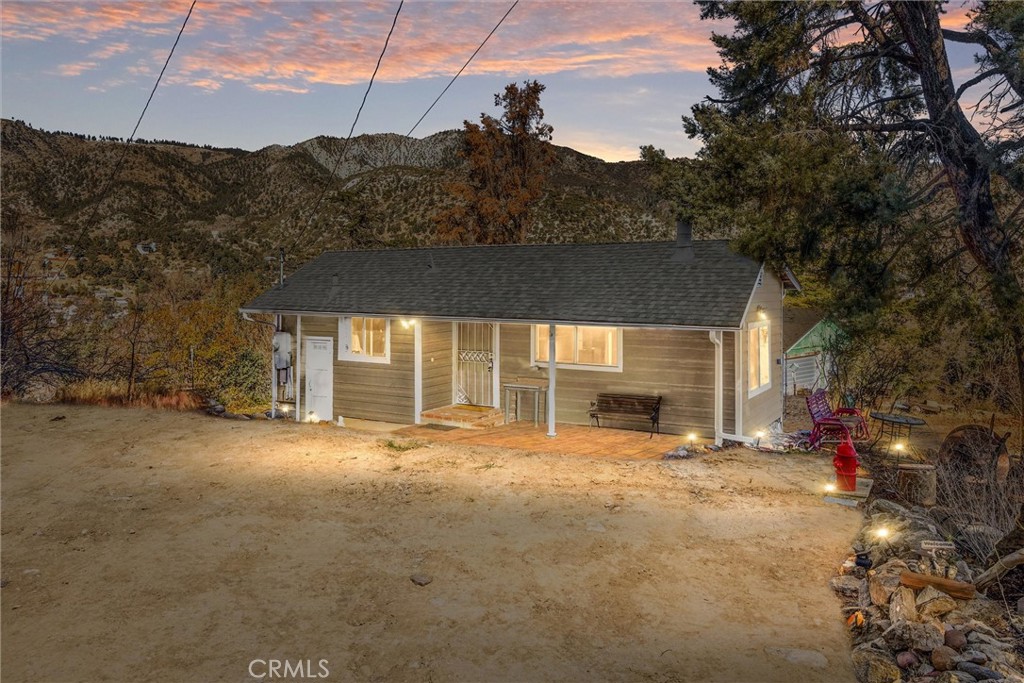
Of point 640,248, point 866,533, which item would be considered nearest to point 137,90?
point 640,248

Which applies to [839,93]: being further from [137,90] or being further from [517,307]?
[137,90]

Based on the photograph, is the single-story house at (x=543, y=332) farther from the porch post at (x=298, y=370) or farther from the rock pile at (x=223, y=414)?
the rock pile at (x=223, y=414)

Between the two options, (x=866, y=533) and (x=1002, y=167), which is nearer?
(x=866, y=533)

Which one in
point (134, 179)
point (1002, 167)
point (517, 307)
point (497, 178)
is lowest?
point (517, 307)

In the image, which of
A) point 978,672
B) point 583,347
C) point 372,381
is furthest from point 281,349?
point 978,672

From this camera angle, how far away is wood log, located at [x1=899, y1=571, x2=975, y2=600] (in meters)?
5.46

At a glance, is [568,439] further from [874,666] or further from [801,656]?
[874,666]

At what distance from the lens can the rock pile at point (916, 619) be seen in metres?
4.43

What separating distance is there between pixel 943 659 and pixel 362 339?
1363 cm

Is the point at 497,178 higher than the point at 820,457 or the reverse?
higher

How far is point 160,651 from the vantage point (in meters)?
4.65

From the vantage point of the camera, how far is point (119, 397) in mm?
15969

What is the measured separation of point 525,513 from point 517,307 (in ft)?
21.4

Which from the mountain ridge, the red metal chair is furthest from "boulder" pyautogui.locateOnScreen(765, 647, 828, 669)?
the mountain ridge
